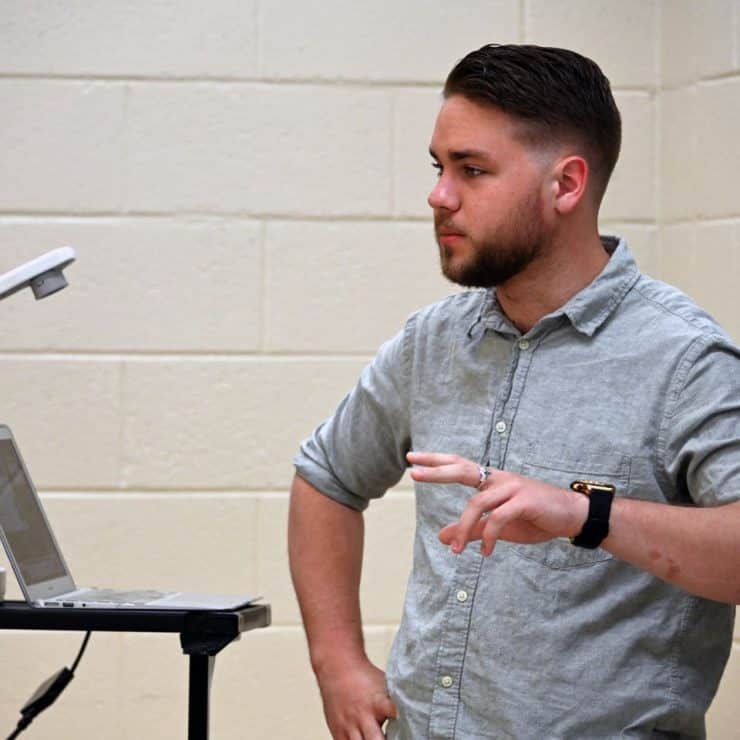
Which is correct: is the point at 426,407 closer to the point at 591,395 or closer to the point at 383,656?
the point at 591,395

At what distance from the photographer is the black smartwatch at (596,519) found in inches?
50.0

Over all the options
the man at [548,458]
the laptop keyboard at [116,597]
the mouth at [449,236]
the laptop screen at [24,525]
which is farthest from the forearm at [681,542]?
the laptop screen at [24,525]

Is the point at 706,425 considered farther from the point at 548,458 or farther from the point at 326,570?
the point at 326,570

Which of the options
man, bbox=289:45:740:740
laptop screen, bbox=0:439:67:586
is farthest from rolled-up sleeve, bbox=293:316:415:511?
laptop screen, bbox=0:439:67:586

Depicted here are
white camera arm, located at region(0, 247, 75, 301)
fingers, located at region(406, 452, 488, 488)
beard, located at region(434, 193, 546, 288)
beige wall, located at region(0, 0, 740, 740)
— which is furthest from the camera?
beige wall, located at region(0, 0, 740, 740)

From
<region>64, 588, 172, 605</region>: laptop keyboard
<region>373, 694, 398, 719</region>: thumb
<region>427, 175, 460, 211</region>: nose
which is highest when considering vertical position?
<region>427, 175, 460, 211</region>: nose

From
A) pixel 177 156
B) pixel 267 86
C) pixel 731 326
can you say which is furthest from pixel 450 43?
pixel 731 326

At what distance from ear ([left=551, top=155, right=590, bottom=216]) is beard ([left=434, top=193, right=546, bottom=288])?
3 centimetres

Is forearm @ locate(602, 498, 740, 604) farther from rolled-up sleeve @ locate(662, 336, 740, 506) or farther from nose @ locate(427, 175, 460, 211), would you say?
nose @ locate(427, 175, 460, 211)

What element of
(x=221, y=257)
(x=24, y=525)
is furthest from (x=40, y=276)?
(x=221, y=257)

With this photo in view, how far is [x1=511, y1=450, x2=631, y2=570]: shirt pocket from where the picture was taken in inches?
54.8

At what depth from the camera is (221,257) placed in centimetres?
254

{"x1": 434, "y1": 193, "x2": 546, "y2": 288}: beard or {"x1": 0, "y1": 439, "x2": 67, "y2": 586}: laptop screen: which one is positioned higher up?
{"x1": 434, "y1": 193, "x2": 546, "y2": 288}: beard

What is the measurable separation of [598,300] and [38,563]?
774 millimetres
